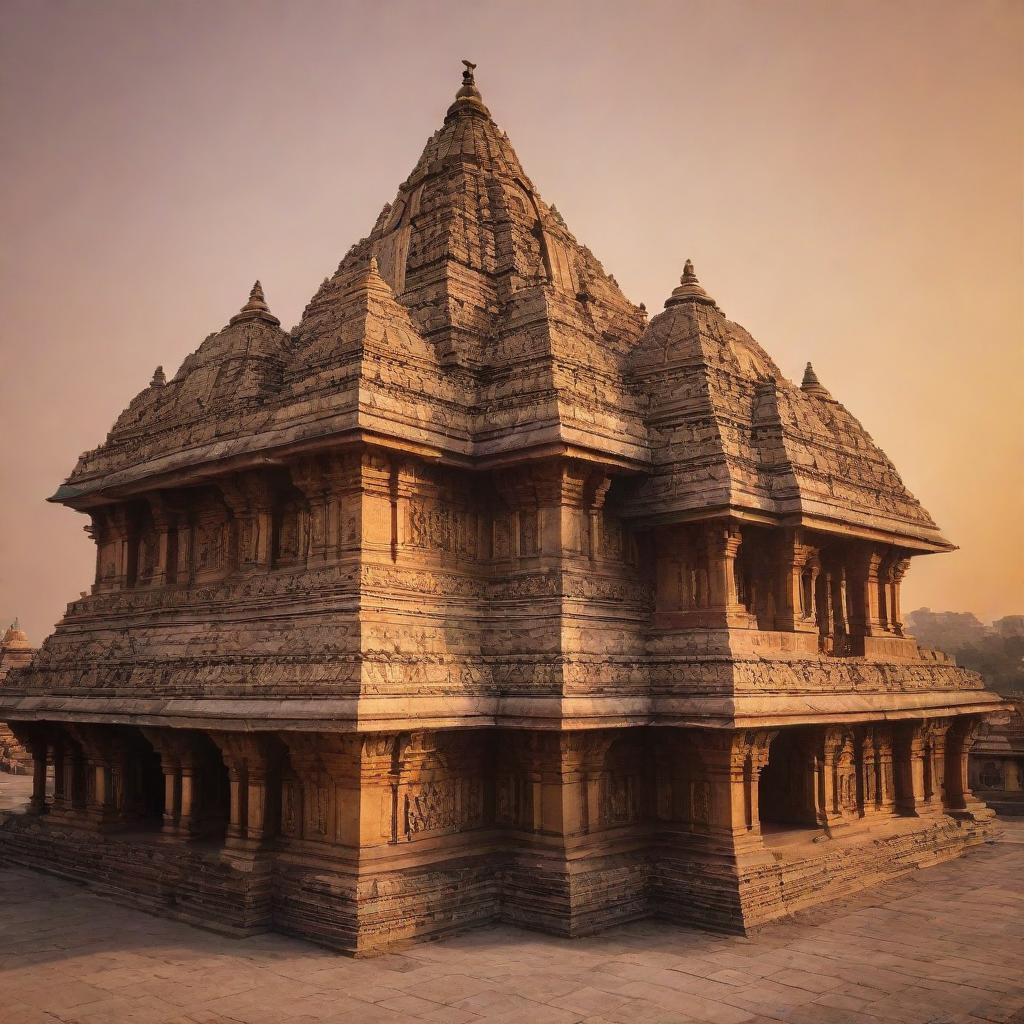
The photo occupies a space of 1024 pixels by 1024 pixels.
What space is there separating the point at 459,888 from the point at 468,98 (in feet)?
46.7

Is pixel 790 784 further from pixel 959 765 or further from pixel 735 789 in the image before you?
pixel 959 765

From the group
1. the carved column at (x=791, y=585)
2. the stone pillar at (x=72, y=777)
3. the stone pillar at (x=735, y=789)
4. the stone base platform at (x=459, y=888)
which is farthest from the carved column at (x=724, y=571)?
the stone pillar at (x=72, y=777)

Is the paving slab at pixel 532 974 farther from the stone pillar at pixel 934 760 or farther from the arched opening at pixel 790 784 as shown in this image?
the stone pillar at pixel 934 760

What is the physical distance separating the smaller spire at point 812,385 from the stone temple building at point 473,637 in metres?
1.94

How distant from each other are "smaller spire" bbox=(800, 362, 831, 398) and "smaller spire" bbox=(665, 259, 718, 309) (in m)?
3.49

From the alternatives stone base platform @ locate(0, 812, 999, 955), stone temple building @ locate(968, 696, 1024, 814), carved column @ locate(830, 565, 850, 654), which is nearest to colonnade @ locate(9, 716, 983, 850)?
stone base platform @ locate(0, 812, 999, 955)

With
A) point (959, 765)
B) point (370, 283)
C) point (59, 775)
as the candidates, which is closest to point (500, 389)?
point (370, 283)

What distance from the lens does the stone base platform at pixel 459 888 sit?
1073 cm

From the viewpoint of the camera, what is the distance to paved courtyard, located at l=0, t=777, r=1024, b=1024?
8.77 meters

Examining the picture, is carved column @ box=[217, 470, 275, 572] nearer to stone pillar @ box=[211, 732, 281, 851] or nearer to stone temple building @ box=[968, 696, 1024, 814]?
stone pillar @ box=[211, 732, 281, 851]

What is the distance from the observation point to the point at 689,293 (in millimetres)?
15555

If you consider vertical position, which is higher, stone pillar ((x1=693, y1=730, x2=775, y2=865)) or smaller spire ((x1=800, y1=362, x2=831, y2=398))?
smaller spire ((x1=800, y1=362, x2=831, y2=398))

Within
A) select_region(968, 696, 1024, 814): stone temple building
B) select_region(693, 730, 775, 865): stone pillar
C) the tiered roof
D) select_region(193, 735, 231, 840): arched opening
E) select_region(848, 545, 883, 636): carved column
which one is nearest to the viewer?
select_region(693, 730, 775, 865): stone pillar

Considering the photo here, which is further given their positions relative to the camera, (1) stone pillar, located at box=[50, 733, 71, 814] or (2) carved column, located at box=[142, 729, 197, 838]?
(1) stone pillar, located at box=[50, 733, 71, 814]
